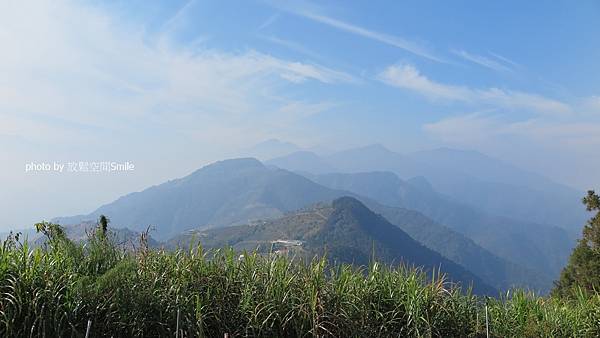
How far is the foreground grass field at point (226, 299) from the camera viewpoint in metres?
4.24

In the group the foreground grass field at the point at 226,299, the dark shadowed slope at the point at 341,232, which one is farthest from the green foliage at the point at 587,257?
the dark shadowed slope at the point at 341,232

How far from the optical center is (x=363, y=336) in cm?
491

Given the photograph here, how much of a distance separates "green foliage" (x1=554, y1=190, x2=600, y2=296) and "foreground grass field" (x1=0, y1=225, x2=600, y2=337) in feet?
48.5

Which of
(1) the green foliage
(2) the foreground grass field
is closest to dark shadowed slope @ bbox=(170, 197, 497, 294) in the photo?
(1) the green foliage

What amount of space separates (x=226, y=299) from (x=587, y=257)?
61.9ft

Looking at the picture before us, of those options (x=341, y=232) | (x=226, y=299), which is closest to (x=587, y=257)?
(x=226, y=299)

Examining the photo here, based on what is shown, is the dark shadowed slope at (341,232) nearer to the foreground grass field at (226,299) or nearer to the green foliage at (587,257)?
the green foliage at (587,257)

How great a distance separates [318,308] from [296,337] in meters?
0.35

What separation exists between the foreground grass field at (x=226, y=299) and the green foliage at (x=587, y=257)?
582 inches

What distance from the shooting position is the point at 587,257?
19.3 m

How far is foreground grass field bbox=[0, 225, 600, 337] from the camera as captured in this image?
13.9 feet

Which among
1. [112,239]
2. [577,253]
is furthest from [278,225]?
[112,239]

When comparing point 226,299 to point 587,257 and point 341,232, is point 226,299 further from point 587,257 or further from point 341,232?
point 341,232

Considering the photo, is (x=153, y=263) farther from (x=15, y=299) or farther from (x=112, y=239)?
(x=15, y=299)
